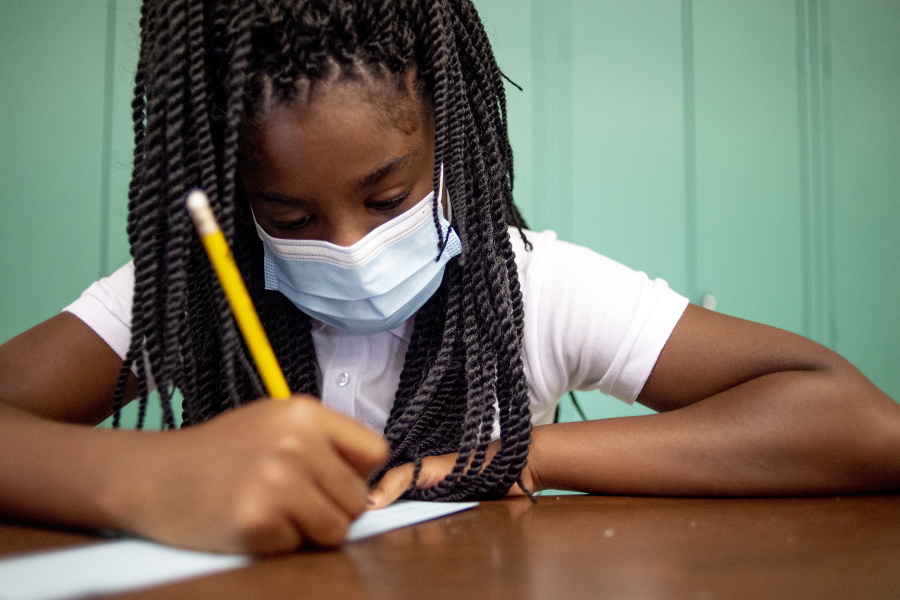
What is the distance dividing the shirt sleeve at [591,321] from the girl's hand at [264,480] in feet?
1.43

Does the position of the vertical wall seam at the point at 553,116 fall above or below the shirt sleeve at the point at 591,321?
above

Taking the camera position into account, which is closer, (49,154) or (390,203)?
(390,203)

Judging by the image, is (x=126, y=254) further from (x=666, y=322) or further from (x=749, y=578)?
(x=749, y=578)

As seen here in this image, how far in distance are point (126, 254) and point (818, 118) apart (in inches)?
64.0

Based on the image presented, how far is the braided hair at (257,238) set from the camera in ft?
1.90

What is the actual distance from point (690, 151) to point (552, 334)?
38.5 inches

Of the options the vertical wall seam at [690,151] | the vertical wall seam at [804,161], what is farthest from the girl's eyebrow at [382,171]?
the vertical wall seam at [804,161]

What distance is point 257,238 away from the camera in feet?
2.52

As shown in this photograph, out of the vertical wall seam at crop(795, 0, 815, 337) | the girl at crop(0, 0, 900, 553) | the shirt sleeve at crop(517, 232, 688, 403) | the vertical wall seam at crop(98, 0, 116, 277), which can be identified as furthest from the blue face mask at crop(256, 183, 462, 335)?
the vertical wall seam at crop(795, 0, 815, 337)

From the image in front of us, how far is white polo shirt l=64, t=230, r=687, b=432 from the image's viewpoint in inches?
29.2

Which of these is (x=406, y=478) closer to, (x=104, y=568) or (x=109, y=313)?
(x=104, y=568)

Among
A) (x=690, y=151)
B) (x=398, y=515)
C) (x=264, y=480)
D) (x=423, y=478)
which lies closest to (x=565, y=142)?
(x=690, y=151)

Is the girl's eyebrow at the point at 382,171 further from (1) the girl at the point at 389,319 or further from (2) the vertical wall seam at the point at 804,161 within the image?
(2) the vertical wall seam at the point at 804,161

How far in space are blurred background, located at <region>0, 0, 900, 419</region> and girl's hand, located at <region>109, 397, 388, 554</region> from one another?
3.83ft
